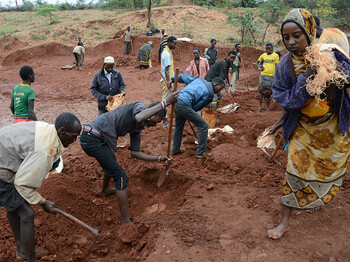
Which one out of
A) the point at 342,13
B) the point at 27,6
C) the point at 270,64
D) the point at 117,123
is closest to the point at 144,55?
the point at 270,64

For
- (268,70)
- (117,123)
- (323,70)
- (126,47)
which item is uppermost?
(323,70)

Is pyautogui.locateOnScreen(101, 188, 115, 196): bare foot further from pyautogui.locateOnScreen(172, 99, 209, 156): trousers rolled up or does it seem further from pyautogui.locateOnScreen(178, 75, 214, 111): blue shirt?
pyautogui.locateOnScreen(178, 75, 214, 111): blue shirt

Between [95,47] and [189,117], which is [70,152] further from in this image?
[95,47]

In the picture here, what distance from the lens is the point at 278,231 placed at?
2635mm

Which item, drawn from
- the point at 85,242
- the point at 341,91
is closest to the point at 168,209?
the point at 85,242

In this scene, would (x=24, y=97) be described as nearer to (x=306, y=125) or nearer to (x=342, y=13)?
(x=306, y=125)

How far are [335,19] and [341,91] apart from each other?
62.2ft

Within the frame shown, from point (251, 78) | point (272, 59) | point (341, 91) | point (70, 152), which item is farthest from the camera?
point (251, 78)

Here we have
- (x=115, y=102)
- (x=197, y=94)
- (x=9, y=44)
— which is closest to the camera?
(x=197, y=94)

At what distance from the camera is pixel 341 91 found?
2.17 m

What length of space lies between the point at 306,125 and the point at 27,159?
2272 mm

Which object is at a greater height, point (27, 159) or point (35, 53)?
point (27, 159)

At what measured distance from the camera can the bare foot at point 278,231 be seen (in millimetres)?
2621

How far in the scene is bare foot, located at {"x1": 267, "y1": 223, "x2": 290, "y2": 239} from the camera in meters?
2.62
